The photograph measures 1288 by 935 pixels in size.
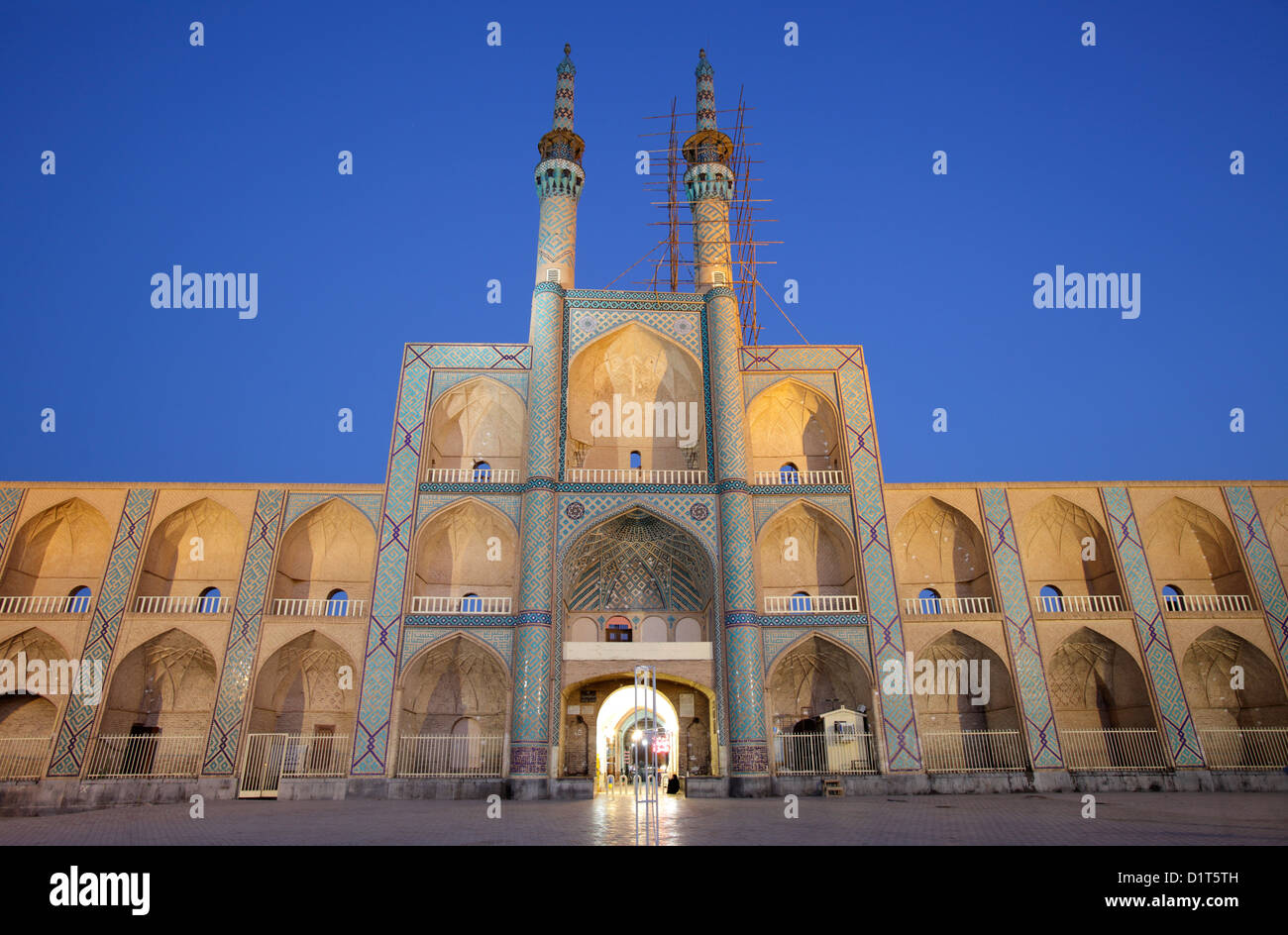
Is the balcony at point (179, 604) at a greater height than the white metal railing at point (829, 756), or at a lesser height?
greater

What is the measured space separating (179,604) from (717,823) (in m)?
16.2

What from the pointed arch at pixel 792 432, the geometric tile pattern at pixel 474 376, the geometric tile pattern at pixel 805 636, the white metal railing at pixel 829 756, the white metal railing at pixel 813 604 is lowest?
the white metal railing at pixel 829 756

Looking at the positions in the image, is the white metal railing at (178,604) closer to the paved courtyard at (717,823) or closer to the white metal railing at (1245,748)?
the paved courtyard at (717,823)

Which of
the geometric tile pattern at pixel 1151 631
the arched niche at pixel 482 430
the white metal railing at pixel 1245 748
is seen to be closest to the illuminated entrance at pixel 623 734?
the arched niche at pixel 482 430

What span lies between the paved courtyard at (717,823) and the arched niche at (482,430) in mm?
9624

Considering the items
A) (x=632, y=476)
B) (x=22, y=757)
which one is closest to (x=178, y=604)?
(x=22, y=757)

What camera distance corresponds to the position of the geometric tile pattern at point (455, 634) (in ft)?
55.9

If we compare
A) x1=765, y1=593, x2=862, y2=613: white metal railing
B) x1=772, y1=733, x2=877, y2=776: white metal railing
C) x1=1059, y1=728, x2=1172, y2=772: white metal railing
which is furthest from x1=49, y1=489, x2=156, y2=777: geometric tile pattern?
x1=1059, y1=728, x2=1172, y2=772: white metal railing

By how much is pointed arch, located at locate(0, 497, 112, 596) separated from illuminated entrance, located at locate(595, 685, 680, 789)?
13.9 m

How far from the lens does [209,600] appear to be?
19.6 meters

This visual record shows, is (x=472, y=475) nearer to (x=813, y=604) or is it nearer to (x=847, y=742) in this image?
(x=813, y=604)

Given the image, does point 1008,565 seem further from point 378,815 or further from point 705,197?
point 378,815

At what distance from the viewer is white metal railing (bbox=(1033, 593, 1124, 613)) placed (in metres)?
18.8
